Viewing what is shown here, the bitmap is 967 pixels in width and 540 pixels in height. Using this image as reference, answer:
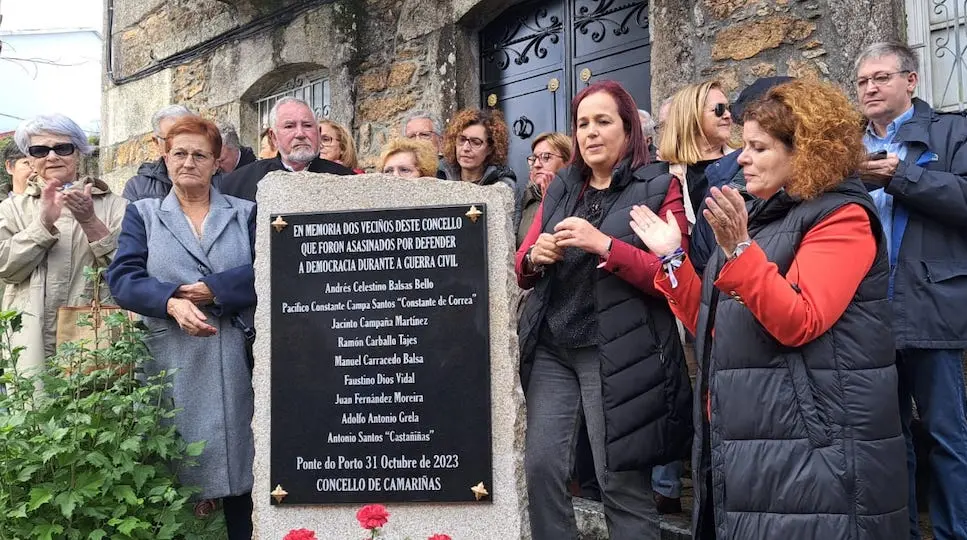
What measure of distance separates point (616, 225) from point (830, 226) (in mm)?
844

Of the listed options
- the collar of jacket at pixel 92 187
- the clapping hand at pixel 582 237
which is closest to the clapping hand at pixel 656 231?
the clapping hand at pixel 582 237

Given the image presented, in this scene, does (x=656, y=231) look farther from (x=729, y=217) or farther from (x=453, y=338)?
(x=453, y=338)

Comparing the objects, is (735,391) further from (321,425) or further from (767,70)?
(767,70)

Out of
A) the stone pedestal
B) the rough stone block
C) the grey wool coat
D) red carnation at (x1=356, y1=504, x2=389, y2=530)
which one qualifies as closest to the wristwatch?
the stone pedestal

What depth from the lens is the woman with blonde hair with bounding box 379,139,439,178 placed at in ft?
13.8

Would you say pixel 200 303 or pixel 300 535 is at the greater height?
pixel 200 303

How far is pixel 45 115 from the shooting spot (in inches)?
152

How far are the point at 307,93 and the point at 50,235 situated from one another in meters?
4.54

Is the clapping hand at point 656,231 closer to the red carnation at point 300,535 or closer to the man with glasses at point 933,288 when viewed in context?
the man with glasses at point 933,288

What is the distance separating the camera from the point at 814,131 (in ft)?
8.12

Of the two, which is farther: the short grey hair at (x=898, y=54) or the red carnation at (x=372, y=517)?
the short grey hair at (x=898, y=54)

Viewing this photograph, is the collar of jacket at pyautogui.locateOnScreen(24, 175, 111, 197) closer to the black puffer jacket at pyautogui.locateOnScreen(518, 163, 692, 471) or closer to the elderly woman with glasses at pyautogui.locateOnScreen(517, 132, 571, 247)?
the elderly woman with glasses at pyautogui.locateOnScreen(517, 132, 571, 247)

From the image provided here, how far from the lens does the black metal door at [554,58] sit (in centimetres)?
592

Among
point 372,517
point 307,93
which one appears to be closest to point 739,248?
point 372,517
